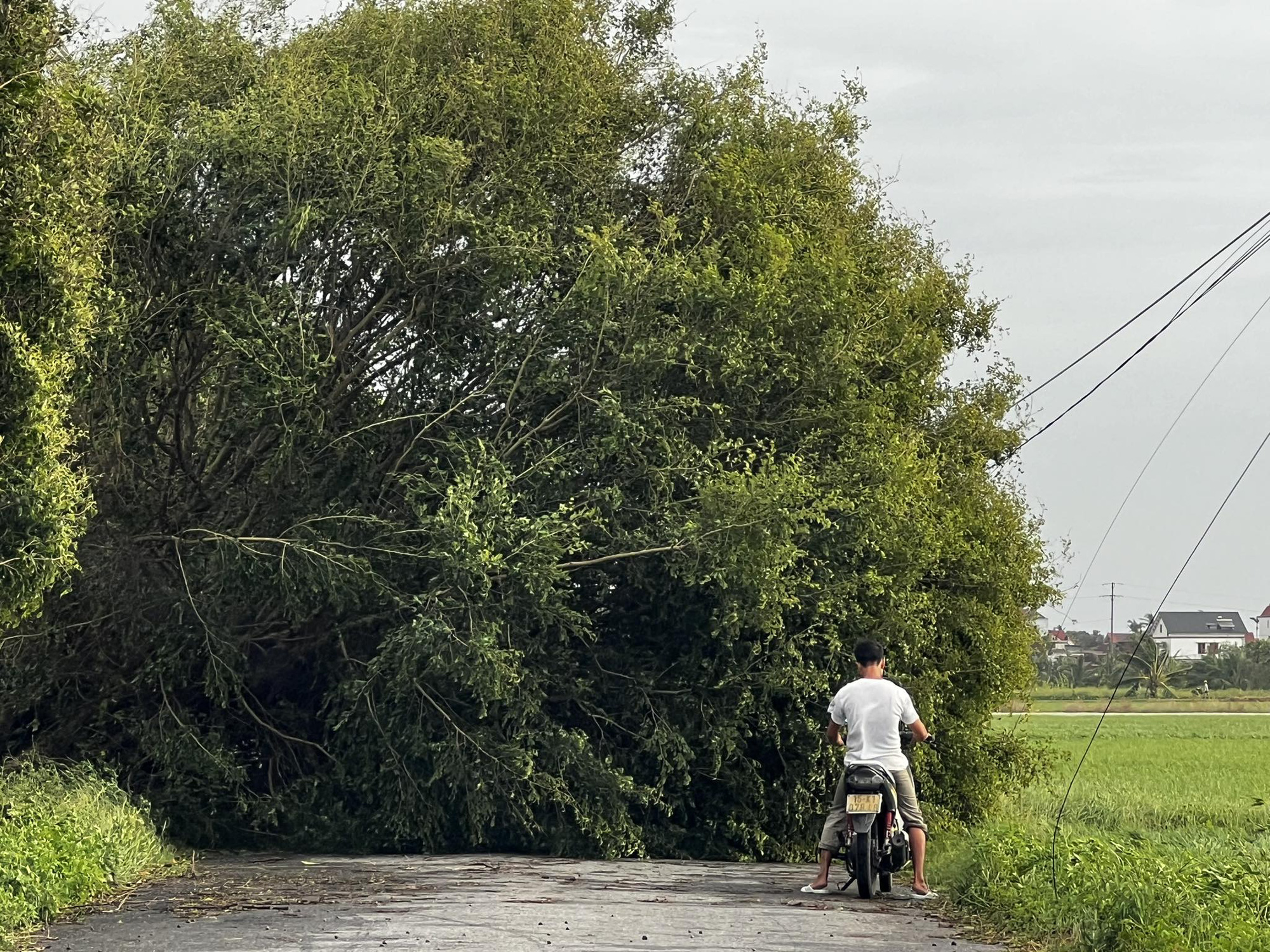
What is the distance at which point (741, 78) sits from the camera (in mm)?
19062

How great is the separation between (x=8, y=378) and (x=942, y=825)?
10921 millimetres

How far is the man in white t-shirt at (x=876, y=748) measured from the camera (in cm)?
1188

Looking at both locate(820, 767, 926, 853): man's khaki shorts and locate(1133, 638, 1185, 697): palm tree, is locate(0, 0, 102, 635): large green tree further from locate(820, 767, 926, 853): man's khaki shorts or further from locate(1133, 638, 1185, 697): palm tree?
locate(1133, 638, 1185, 697): palm tree

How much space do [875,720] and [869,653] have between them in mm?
534

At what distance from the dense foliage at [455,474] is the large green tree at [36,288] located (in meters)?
2.60

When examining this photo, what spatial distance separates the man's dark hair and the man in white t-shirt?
197 millimetres

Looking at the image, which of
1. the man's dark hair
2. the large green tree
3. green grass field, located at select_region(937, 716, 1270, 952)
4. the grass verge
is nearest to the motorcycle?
green grass field, located at select_region(937, 716, 1270, 952)

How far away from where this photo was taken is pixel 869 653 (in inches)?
480

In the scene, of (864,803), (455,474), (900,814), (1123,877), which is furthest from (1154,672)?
(1123,877)

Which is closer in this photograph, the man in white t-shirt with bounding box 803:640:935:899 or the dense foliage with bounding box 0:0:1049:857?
the man in white t-shirt with bounding box 803:640:935:899

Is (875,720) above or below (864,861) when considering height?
above

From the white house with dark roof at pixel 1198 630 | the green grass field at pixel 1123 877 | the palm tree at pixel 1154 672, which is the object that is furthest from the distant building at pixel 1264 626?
the green grass field at pixel 1123 877

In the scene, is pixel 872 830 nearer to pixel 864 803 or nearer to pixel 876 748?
pixel 864 803

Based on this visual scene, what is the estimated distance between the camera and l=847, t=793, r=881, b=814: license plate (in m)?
11.4
